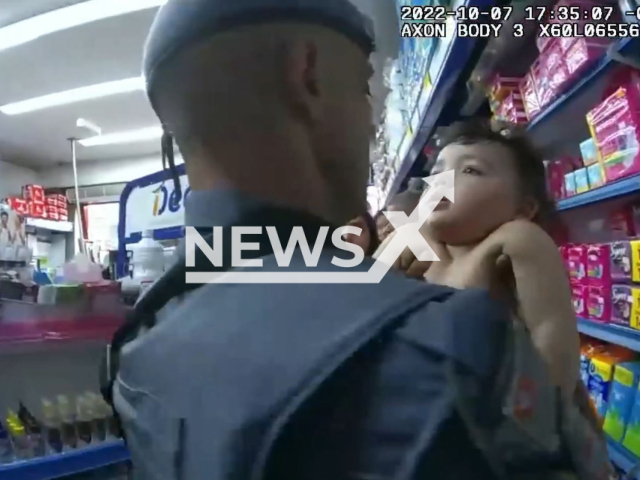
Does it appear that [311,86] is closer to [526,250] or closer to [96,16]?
[526,250]

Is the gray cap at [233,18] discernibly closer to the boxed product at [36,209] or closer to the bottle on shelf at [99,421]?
the bottle on shelf at [99,421]

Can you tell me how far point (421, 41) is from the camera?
228 centimetres

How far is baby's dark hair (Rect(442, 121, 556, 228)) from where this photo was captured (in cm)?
→ 105

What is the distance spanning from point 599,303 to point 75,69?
514cm

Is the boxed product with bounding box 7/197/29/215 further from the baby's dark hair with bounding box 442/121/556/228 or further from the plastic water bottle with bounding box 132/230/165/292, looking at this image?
the baby's dark hair with bounding box 442/121/556/228

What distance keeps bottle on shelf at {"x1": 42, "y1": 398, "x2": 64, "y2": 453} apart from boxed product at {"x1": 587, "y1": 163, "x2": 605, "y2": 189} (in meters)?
1.60

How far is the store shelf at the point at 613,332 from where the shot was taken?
1.29m

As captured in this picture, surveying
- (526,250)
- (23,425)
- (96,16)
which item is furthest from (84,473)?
(96,16)

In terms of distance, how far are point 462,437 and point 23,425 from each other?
145cm

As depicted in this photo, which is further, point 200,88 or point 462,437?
point 200,88

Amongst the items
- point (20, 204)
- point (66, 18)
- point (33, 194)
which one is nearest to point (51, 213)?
point (33, 194)

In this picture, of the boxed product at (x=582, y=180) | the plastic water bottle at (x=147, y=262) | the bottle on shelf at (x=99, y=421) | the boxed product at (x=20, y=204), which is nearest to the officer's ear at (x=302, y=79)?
the boxed product at (x=582, y=180)

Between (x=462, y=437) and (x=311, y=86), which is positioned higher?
(x=311, y=86)

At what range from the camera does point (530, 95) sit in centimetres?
180
